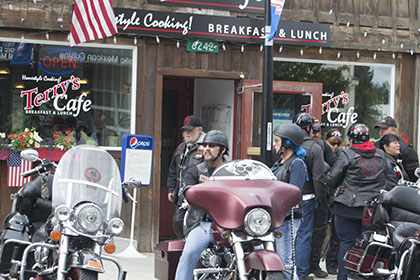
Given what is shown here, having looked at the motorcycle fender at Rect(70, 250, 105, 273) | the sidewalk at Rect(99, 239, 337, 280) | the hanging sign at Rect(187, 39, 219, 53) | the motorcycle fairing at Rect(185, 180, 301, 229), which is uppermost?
the hanging sign at Rect(187, 39, 219, 53)

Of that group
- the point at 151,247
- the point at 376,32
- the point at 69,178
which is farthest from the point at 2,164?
the point at 376,32

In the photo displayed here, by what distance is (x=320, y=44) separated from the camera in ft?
40.1

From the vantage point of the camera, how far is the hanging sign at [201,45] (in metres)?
11.5

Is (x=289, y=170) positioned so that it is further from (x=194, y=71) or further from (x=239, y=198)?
(x=194, y=71)

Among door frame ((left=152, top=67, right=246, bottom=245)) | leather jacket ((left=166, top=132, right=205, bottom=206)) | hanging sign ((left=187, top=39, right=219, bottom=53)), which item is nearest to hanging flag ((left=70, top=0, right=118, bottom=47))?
door frame ((left=152, top=67, right=246, bottom=245))

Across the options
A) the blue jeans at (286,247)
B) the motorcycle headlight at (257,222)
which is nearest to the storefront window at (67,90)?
the blue jeans at (286,247)

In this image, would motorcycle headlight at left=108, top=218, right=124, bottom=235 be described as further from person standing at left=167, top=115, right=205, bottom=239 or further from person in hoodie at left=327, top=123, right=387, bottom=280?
Result: person in hoodie at left=327, top=123, right=387, bottom=280

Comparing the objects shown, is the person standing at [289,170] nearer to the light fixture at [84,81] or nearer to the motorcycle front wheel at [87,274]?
the motorcycle front wheel at [87,274]

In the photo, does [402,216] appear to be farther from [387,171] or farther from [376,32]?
[376,32]

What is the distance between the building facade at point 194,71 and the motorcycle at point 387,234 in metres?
4.14

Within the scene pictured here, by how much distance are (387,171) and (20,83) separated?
5333mm

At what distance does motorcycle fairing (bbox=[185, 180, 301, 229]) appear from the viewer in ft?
18.5

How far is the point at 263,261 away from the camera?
213 inches

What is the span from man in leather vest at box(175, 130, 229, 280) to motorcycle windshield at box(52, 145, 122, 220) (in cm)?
67
